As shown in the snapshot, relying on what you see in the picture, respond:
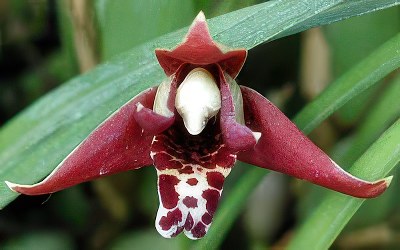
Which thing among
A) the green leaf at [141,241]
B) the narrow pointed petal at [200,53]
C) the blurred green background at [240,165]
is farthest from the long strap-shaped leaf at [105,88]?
the green leaf at [141,241]

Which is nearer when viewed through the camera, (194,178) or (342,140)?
(194,178)

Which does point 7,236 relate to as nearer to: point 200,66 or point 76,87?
point 76,87

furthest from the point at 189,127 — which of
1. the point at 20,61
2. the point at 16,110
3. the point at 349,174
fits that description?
the point at 20,61

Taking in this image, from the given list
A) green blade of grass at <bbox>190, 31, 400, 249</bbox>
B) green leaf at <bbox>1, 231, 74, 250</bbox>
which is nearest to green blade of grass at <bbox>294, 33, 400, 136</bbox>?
green blade of grass at <bbox>190, 31, 400, 249</bbox>

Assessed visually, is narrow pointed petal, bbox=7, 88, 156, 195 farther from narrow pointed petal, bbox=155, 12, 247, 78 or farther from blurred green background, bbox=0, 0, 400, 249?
blurred green background, bbox=0, 0, 400, 249

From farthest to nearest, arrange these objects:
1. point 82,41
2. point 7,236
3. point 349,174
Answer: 1. point 7,236
2. point 82,41
3. point 349,174

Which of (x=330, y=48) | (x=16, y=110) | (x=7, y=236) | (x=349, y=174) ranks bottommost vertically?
(x=7, y=236)
